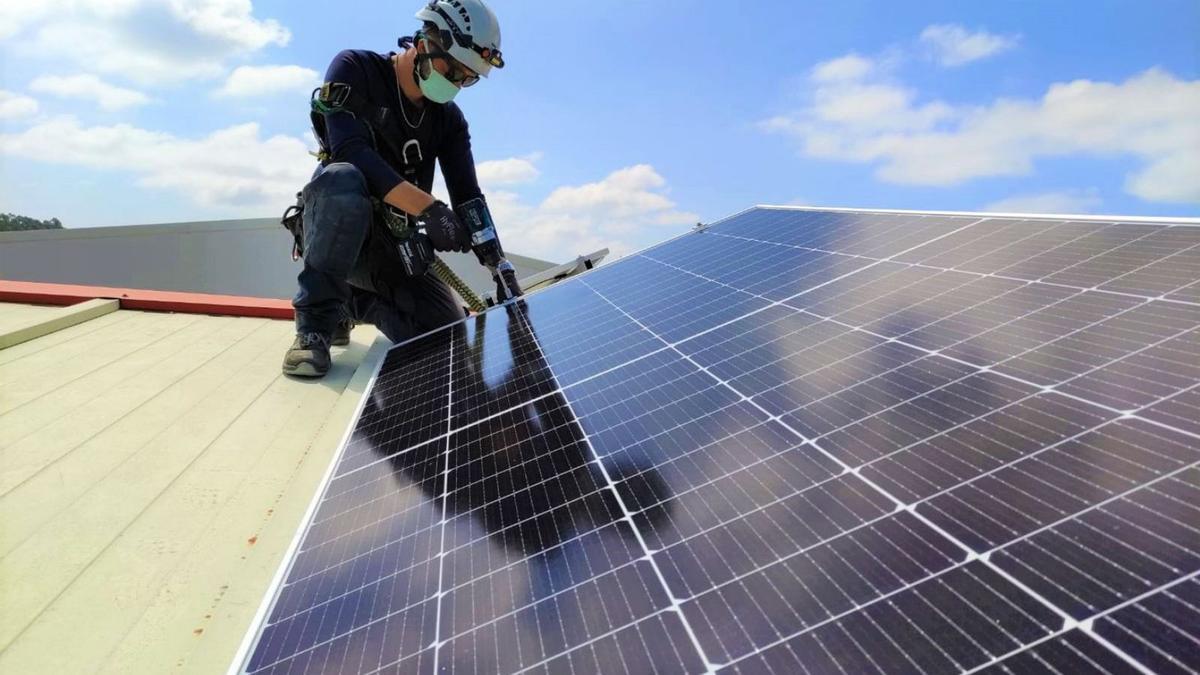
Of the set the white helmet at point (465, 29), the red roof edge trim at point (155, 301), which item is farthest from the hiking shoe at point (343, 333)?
the white helmet at point (465, 29)

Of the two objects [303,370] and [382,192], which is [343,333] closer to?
[303,370]

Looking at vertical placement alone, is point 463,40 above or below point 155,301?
above

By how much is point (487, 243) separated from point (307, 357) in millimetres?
2344

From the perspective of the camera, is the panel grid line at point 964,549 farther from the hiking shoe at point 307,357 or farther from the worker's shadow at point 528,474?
the hiking shoe at point 307,357

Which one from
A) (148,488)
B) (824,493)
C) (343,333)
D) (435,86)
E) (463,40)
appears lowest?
(148,488)

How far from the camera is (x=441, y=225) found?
21.8ft

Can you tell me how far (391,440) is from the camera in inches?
175

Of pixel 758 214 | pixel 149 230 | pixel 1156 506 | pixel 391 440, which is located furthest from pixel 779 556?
pixel 149 230

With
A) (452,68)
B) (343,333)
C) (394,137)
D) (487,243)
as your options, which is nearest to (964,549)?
(452,68)

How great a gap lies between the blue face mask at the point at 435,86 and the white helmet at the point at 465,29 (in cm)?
28

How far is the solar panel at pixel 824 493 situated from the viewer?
1816 millimetres

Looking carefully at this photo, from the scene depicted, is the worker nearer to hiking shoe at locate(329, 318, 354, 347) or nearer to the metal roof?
hiking shoe at locate(329, 318, 354, 347)

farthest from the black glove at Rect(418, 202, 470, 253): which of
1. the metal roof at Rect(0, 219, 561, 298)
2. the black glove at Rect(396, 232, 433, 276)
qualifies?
the metal roof at Rect(0, 219, 561, 298)

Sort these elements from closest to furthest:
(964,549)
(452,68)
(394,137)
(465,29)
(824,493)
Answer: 1. (964,549)
2. (824,493)
3. (465,29)
4. (452,68)
5. (394,137)
